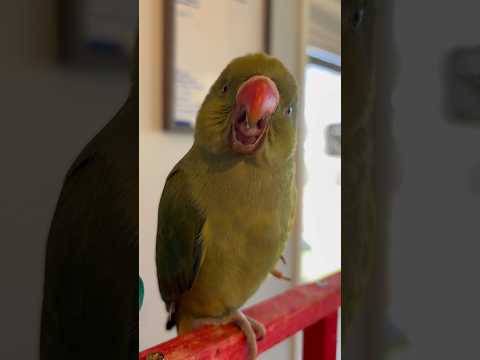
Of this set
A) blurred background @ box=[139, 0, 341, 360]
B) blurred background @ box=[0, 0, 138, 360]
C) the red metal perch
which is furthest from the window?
blurred background @ box=[0, 0, 138, 360]

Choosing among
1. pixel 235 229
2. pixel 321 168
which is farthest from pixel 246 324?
pixel 321 168

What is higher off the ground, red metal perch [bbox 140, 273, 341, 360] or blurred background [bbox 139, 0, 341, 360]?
blurred background [bbox 139, 0, 341, 360]

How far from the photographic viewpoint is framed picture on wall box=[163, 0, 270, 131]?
2.17 ft

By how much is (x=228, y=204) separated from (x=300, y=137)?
0.41 metres

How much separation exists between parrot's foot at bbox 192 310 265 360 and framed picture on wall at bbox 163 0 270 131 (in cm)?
29

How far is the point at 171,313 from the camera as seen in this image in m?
0.61

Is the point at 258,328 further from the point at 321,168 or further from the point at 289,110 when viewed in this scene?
the point at 321,168

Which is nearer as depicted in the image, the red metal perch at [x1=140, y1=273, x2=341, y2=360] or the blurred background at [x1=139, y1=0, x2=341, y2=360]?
the red metal perch at [x1=140, y1=273, x2=341, y2=360]

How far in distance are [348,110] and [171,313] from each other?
1.63ft

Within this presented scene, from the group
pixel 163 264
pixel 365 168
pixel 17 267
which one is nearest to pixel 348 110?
pixel 365 168

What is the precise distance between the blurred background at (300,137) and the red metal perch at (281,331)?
0.09 meters

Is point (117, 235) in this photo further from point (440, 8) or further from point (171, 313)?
point (171, 313)

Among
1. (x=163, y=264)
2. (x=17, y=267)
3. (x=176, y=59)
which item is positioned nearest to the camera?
(x=17, y=267)

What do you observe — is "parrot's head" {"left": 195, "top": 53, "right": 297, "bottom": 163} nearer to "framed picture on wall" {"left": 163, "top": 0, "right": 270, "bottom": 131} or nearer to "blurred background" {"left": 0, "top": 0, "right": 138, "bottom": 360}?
"framed picture on wall" {"left": 163, "top": 0, "right": 270, "bottom": 131}
